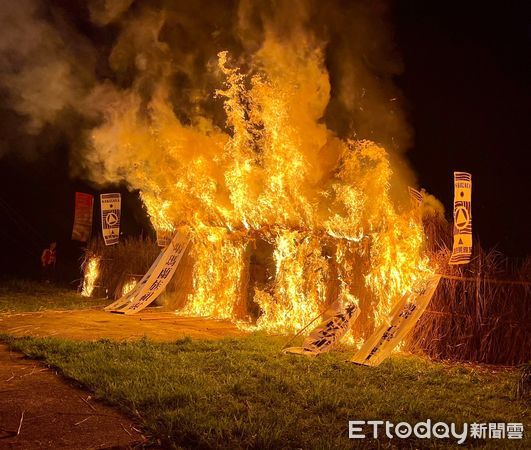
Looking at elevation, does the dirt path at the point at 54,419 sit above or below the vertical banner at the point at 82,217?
below

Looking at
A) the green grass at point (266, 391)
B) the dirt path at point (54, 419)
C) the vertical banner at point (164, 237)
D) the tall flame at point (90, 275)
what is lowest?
the dirt path at point (54, 419)

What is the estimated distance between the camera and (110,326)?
10406 millimetres

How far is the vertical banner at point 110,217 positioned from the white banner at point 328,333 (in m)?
7.94

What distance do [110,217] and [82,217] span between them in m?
2.67

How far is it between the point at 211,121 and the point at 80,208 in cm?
633

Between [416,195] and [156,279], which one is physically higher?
[416,195]

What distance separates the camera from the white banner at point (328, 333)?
811 cm

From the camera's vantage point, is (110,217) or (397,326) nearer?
(397,326)

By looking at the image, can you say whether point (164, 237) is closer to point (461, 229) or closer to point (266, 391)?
point (461, 229)

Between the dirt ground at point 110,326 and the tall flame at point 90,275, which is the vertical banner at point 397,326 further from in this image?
the tall flame at point 90,275

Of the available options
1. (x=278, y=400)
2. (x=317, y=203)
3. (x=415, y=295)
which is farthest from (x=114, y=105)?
(x=278, y=400)

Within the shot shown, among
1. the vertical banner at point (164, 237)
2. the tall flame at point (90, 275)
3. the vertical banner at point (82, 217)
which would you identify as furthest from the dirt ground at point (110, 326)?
the vertical banner at point (82, 217)

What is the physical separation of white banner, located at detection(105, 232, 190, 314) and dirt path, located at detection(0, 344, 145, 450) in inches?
247

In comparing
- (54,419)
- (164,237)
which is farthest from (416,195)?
(164,237)
